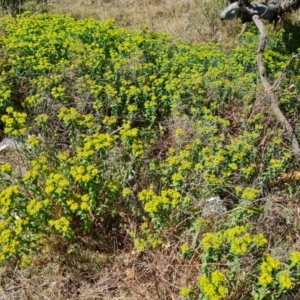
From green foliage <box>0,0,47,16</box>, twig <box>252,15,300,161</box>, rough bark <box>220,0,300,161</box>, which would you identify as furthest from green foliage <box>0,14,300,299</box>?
green foliage <box>0,0,47,16</box>

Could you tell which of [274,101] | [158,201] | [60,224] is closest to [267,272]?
[158,201]

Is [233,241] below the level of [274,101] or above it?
below

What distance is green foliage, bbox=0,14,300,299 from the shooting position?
2.86m

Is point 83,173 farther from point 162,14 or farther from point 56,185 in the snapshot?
point 162,14

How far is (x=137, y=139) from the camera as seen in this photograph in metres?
3.64

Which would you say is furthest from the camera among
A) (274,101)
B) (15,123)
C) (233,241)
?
(274,101)

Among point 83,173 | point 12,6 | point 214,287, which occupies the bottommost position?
point 214,287

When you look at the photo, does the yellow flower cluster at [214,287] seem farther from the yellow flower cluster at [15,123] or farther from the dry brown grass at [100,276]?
the yellow flower cluster at [15,123]

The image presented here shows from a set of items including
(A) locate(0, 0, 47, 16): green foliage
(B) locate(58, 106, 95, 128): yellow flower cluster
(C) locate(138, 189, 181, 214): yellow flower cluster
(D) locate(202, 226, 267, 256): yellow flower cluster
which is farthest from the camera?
(A) locate(0, 0, 47, 16): green foliage

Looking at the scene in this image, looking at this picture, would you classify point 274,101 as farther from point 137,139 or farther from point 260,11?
point 260,11

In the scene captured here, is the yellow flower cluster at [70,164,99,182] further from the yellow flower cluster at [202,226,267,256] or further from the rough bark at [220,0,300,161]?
the rough bark at [220,0,300,161]

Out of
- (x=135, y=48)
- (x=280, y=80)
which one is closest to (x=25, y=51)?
(x=135, y=48)

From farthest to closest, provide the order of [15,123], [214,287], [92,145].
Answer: [15,123], [92,145], [214,287]

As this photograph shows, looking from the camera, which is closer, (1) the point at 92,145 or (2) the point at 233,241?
(2) the point at 233,241
